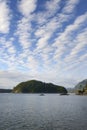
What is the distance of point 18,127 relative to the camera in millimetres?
60281

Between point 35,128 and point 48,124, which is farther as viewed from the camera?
point 48,124

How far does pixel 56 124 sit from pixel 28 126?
26.6ft

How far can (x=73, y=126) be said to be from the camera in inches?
2441

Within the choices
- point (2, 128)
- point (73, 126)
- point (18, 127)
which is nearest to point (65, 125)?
point (73, 126)

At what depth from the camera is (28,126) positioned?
204ft

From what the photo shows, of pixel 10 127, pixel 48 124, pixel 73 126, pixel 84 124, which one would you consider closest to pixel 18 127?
pixel 10 127

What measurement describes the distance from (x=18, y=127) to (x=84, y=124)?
18073 mm

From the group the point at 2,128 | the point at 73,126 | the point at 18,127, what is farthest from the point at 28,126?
the point at 73,126

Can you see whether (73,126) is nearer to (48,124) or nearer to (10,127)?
(48,124)

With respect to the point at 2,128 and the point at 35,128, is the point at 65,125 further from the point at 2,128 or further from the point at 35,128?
the point at 2,128

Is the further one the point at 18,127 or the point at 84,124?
the point at 84,124

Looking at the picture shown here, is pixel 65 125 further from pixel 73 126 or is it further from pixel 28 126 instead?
pixel 28 126

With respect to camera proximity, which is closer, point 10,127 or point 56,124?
point 10,127

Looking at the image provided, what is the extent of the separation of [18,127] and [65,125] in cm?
1247
